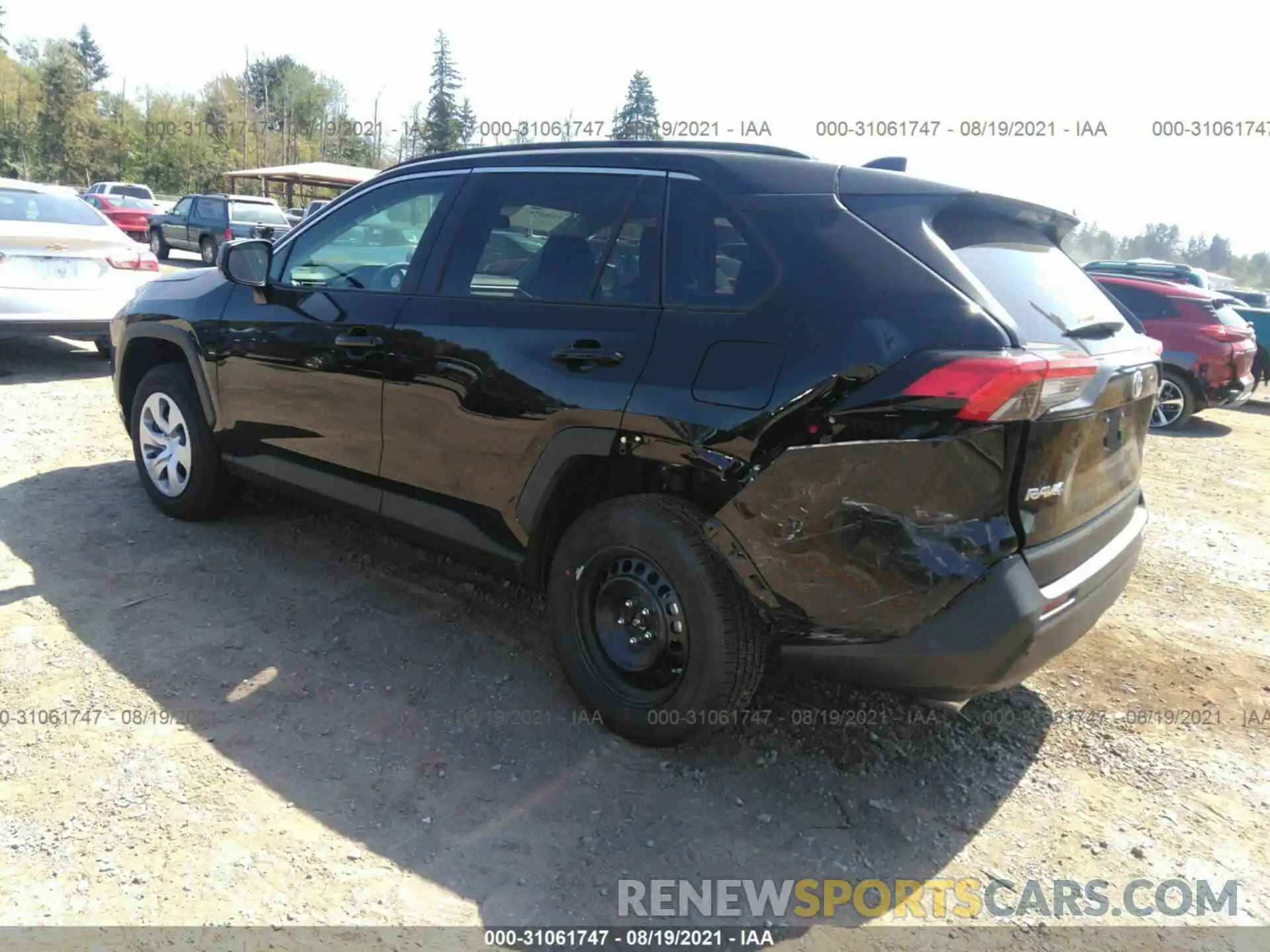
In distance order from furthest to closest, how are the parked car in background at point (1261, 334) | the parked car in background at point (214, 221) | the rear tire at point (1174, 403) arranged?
the parked car in background at point (214, 221), the parked car in background at point (1261, 334), the rear tire at point (1174, 403)

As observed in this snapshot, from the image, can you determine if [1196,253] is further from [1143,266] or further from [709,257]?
[709,257]

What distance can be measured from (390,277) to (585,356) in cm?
117

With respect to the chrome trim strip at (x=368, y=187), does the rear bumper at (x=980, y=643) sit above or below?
below

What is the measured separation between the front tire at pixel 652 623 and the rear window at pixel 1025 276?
105 centimetres

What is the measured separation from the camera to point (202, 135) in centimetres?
5544

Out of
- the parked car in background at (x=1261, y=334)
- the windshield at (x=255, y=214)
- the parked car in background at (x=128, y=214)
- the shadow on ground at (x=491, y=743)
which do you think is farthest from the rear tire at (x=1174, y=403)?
the parked car in background at (x=128, y=214)

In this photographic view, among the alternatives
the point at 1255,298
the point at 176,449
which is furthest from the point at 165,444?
the point at 1255,298

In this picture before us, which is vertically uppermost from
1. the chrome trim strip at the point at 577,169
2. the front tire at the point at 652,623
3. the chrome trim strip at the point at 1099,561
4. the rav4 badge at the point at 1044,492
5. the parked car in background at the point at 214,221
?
the parked car in background at the point at 214,221

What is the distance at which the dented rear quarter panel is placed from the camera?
2.31m

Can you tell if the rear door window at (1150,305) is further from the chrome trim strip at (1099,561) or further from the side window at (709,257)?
the side window at (709,257)

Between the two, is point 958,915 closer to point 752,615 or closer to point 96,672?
point 752,615

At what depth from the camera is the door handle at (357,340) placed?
3.54 meters

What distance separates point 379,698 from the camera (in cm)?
327

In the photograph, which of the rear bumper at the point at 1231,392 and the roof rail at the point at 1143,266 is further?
the roof rail at the point at 1143,266
